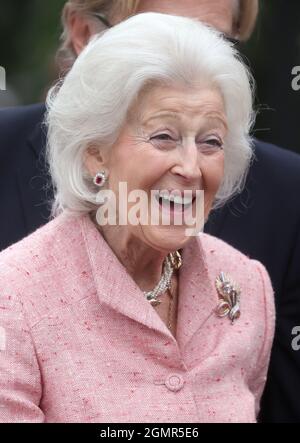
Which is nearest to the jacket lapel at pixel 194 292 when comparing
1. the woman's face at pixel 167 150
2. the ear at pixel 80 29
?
the woman's face at pixel 167 150

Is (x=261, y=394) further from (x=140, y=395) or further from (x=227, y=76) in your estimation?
(x=227, y=76)

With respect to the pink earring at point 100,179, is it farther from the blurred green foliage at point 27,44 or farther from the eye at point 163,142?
the blurred green foliage at point 27,44

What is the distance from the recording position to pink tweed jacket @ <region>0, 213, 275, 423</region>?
2.92 m

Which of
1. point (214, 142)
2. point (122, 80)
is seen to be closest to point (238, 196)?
point (214, 142)

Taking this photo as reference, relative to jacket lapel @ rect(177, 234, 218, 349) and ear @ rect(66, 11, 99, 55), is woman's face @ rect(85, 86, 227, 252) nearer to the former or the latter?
jacket lapel @ rect(177, 234, 218, 349)

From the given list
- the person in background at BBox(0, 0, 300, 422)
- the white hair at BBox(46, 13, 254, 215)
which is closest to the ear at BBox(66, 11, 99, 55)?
the person in background at BBox(0, 0, 300, 422)

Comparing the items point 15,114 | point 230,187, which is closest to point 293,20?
point 15,114

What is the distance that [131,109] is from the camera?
3023 millimetres

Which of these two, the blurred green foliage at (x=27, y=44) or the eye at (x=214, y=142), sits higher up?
the eye at (x=214, y=142)

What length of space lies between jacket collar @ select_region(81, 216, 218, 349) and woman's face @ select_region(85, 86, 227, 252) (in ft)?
0.37

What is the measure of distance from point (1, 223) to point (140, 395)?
3.40ft

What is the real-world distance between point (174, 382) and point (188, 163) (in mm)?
572

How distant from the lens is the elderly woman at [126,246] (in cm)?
295

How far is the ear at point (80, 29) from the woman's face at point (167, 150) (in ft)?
3.20
